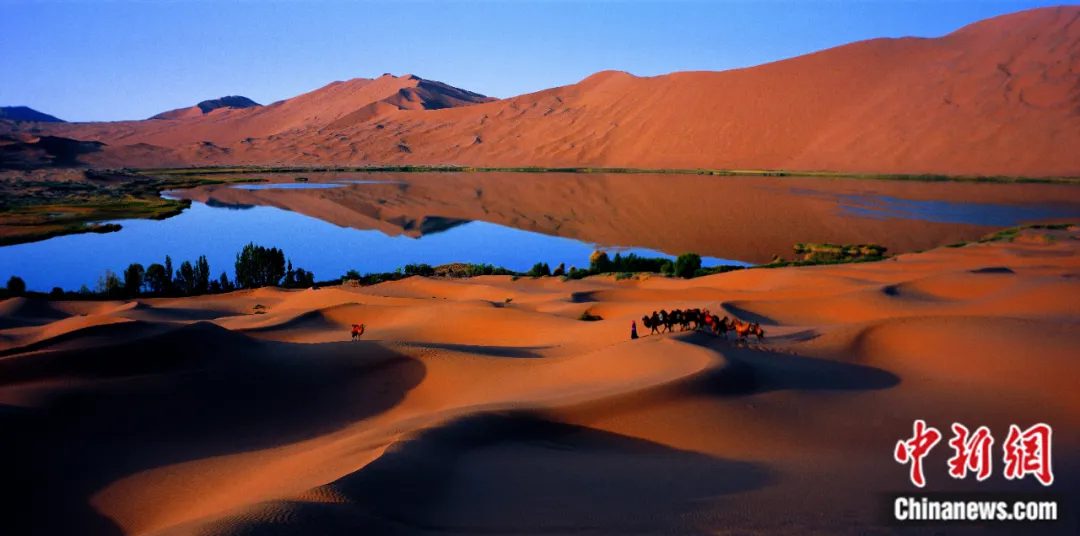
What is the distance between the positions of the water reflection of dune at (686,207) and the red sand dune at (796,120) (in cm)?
1514

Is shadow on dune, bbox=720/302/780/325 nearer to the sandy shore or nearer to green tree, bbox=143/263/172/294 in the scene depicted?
the sandy shore

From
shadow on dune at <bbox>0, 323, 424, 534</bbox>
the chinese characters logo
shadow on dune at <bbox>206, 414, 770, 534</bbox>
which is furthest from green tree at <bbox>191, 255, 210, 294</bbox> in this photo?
the chinese characters logo

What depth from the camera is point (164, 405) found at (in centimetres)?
915

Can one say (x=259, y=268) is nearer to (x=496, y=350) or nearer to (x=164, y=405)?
(x=496, y=350)

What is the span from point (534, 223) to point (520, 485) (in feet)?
134

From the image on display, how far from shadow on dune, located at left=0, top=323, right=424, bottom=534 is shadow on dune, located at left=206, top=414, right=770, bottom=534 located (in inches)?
99.1

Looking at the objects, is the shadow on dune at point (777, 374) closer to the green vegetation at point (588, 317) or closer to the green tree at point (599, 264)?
the green vegetation at point (588, 317)

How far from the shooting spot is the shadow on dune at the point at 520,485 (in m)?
5.17

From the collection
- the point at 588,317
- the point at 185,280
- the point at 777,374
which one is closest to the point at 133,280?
the point at 185,280

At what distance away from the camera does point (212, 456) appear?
7.93 metres

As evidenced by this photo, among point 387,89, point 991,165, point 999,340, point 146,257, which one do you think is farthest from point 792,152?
point 387,89

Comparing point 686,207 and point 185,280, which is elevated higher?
point 686,207

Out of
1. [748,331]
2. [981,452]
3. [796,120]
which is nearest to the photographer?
[981,452]

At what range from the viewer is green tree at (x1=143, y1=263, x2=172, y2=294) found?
2797 cm
